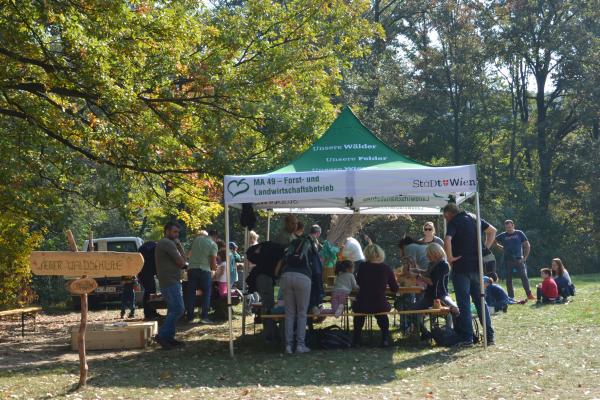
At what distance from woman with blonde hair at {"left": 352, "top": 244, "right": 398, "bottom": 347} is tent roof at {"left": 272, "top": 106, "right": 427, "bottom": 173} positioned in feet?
3.95

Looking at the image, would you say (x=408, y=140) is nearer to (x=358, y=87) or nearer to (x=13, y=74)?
(x=358, y=87)

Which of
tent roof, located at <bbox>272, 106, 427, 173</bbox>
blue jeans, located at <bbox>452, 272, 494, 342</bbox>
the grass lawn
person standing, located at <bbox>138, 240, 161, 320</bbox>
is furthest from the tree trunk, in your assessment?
blue jeans, located at <bbox>452, 272, 494, 342</bbox>

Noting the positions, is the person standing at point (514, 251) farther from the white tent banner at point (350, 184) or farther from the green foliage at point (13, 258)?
the green foliage at point (13, 258)

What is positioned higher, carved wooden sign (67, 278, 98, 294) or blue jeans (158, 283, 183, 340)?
carved wooden sign (67, 278, 98, 294)

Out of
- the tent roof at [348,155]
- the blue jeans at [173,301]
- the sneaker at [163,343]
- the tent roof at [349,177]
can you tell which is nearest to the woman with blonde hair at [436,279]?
the tent roof at [349,177]

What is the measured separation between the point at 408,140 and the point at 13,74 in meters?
30.2

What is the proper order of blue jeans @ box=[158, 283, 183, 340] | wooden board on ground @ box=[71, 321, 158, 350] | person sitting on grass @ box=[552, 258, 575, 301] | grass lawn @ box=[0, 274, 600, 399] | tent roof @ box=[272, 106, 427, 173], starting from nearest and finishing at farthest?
grass lawn @ box=[0, 274, 600, 399], tent roof @ box=[272, 106, 427, 173], blue jeans @ box=[158, 283, 183, 340], wooden board on ground @ box=[71, 321, 158, 350], person sitting on grass @ box=[552, 258, 575, 301]

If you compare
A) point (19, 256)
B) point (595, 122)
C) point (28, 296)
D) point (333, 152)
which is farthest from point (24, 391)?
point (595, 122)

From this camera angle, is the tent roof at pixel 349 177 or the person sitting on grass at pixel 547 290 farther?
the person sitting on grass at pixel 547 290

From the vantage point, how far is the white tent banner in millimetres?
10984

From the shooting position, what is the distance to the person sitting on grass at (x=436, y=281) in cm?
1173

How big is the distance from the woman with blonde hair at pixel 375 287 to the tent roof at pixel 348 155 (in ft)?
3.95

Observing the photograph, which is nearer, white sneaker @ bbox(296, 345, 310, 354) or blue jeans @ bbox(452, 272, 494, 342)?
white sneaker @ bbox(296, 345, 310, 354)

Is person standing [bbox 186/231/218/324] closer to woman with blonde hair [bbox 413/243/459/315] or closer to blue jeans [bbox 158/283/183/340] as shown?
blue jeans [bbox 158/283/183/340]
